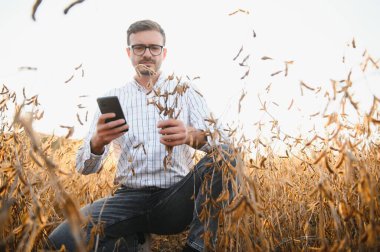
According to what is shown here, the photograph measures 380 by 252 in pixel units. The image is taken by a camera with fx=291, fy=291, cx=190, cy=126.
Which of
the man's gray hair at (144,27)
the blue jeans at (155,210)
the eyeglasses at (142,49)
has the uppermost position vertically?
the man's gray hair at (144,27)

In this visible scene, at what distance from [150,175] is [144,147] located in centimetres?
18

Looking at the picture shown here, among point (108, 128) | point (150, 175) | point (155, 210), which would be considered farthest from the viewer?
point (150, 175)

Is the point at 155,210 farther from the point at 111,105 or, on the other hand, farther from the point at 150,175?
the point at 111,105

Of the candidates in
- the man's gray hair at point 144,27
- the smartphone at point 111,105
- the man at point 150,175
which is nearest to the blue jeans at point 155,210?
the man at point 150,175

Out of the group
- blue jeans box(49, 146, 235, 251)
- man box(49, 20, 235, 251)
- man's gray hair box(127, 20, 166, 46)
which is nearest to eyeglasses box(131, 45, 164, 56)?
man's gray hair box(127, 20, 166, 46)

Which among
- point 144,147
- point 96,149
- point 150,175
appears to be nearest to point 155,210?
point 150,175

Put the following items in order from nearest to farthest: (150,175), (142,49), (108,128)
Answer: (108,128) < (150,175) < (142,49)

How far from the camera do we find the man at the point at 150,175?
1.40 m

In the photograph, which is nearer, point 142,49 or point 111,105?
point 111,105

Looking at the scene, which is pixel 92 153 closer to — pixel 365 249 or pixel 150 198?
pixel 150 198

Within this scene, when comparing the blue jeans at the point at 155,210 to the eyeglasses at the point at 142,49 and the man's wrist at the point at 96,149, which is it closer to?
the man's wrist at the point at 96,149

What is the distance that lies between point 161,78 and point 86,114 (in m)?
0.99

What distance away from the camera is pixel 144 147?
5.99 ft

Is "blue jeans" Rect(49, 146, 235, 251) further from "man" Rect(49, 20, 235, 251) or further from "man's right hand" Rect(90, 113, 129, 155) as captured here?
"man's right hand" Rect(90, 113, 129, 155)
